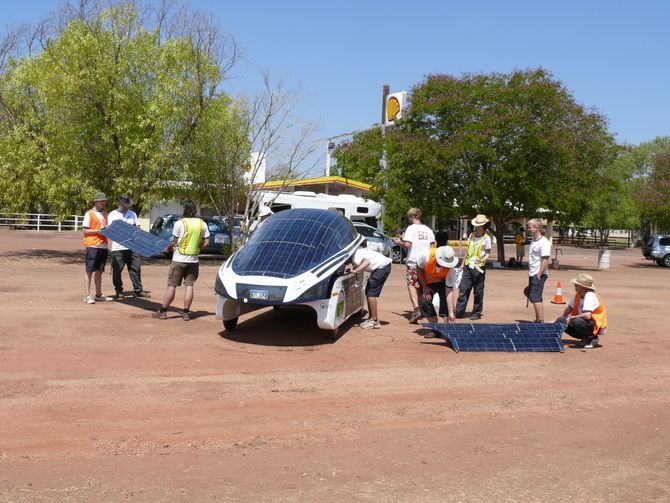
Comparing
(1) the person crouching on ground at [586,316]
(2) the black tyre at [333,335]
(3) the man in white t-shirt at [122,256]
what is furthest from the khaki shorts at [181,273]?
(1) the person crouching on ground at [586,316]

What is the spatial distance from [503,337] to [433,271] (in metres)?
1.38

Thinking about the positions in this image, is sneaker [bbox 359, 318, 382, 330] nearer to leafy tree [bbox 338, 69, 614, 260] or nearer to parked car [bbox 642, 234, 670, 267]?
leafy tree [bbox 338, 69, 614, 260]

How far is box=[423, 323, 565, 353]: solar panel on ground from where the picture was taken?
976 cm

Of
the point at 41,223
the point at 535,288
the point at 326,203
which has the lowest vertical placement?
the point at 41,223

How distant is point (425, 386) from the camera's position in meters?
7.79

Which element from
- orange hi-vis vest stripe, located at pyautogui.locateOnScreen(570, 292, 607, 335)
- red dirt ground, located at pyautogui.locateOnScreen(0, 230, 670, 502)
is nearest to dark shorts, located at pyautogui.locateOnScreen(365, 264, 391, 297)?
red dirt ground, located at pyautogui.locateOnScreen(0, 230, 670, 502)

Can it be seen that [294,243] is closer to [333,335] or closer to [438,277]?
[333,335]

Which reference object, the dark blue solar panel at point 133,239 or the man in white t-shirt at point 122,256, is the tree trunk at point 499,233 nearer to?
the man in white t-shirt at point 122,256

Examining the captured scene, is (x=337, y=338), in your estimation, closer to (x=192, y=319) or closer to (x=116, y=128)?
(x=192, y=319)

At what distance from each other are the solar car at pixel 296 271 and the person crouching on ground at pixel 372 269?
0.14 metres

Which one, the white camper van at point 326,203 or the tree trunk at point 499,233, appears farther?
the tree trunk at point 499,233

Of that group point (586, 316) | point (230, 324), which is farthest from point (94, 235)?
point (586, 316)

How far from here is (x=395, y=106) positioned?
105 ft

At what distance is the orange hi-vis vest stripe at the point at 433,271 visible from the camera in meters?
10.5
